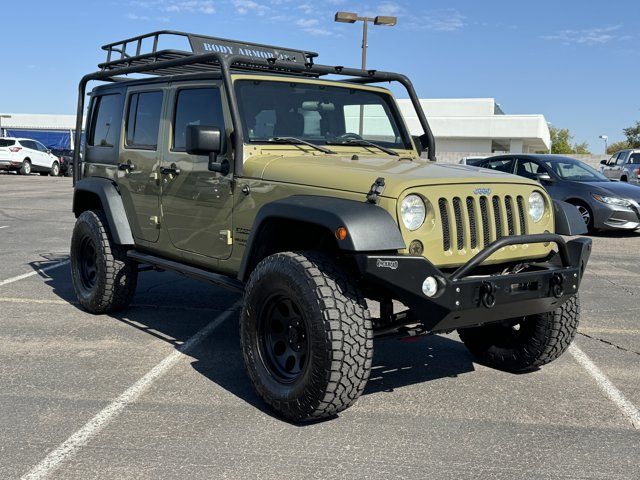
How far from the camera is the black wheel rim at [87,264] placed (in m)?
6.50

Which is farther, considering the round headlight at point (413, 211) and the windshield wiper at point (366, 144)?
the windshield wiper at point (366, 144)

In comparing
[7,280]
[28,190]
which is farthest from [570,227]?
[28,190]

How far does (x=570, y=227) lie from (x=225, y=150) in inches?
90.5

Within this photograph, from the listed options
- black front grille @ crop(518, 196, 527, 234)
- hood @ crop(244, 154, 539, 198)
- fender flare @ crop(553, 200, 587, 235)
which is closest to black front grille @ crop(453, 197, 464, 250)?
hood @ crop(244, 154, 539, 198)

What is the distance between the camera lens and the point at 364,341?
12.2 ft

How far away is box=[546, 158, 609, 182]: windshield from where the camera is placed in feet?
45.0

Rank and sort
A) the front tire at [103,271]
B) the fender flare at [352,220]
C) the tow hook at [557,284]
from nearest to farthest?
the fender flare at [352,220]
the tow hook at [557,284]
the front tire at [103,271]

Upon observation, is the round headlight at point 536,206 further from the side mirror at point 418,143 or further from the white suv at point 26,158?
the white suv at point 26,158

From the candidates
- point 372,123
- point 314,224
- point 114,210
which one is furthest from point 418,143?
point 114,210

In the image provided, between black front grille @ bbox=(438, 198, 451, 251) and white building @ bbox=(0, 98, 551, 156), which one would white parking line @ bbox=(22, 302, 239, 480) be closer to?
black front grille @ bbox=(438, 198, 451, 251)

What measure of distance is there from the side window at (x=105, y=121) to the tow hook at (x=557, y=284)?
157 inches

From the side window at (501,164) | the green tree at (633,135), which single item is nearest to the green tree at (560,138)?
the green tree at (633,135)

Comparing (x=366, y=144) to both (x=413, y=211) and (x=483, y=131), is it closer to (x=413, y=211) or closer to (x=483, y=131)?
(x=413, y=211)

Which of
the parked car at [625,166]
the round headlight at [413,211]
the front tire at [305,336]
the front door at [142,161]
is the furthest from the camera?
the parked car at [625,166]
